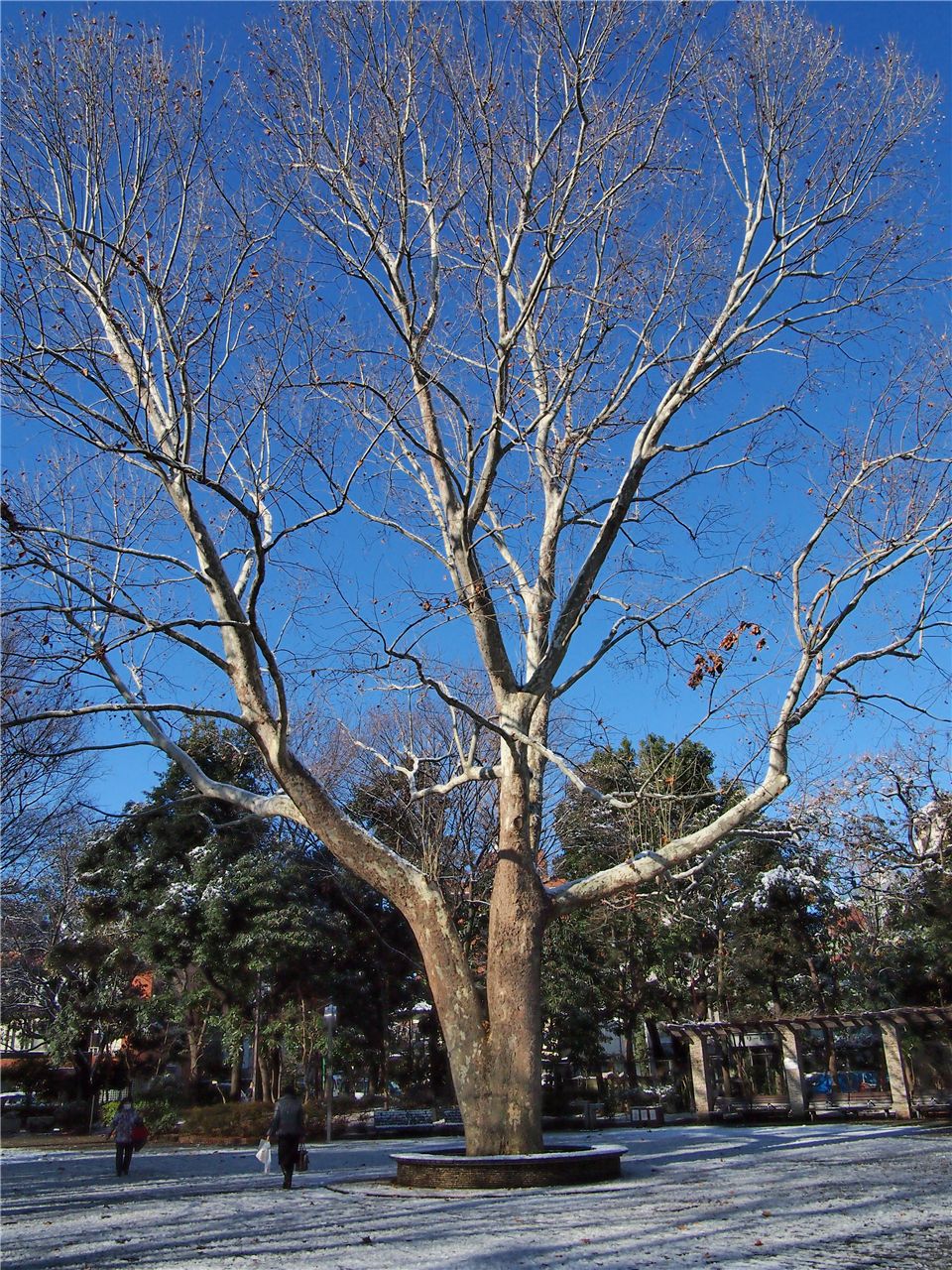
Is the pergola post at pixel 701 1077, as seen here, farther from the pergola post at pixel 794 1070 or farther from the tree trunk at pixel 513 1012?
the tree trunk at pixel 513 1012

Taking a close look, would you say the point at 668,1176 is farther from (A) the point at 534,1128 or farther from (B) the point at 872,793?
(B) the point at 872,793

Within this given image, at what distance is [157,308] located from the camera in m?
8.98

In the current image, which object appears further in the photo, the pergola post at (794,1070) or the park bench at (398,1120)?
the park bench at (398,1120)

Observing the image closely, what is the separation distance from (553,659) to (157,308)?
532 centimetres

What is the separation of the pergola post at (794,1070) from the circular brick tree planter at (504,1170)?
41.5ft

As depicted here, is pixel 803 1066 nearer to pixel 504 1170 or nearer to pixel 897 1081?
pixel 897 1081

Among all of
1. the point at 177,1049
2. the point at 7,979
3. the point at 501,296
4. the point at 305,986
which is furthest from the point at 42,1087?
the point at 501,296

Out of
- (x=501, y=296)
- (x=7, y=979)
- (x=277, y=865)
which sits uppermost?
(x=501, y=296)

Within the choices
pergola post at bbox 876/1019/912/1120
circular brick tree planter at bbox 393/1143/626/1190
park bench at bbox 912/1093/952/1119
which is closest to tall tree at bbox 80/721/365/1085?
pergola post at bbox 876/1019/912/1120

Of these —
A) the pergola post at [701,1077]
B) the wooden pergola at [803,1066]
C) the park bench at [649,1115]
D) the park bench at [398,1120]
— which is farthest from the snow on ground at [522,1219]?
the park bench at [649,1115]

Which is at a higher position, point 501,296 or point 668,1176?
point 501,296

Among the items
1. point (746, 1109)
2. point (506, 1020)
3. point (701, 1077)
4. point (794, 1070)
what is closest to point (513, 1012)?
point (506, 1020)

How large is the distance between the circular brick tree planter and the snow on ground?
21 cm

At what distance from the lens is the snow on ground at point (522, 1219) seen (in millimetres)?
5848
